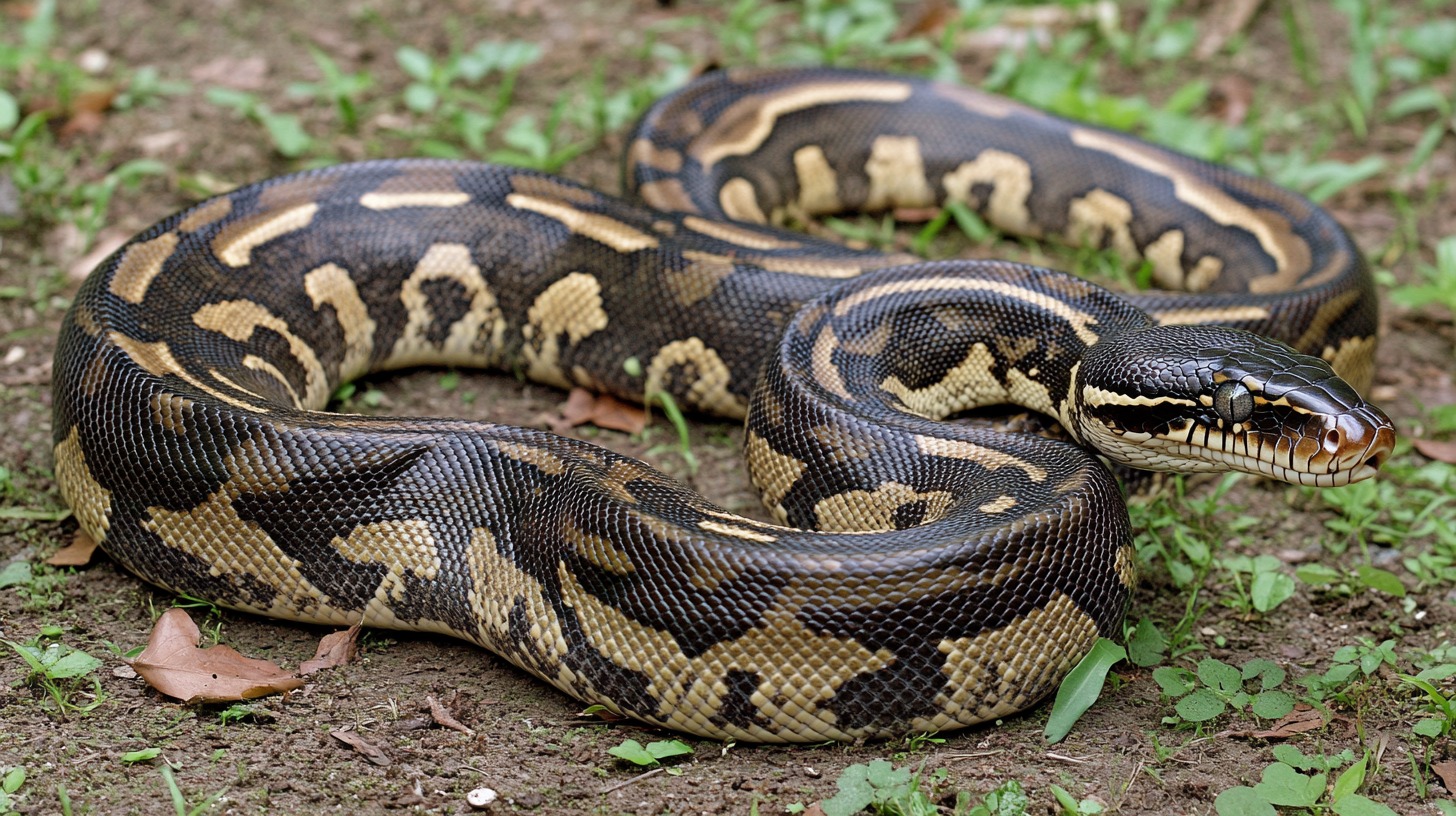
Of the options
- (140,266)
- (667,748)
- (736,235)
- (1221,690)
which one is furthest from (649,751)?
(140,266)

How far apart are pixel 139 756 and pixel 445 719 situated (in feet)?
3.87

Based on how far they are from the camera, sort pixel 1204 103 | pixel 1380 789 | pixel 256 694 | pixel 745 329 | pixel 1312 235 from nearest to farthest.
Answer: pixel 1380 789 → pixel 256 694 → pixel 745 329 → pixel 1312 235 → pixel 1204 103

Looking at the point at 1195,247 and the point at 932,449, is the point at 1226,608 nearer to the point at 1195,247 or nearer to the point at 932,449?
the point at 932,449

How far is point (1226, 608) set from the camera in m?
6.39

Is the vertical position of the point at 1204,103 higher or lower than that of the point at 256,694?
higher

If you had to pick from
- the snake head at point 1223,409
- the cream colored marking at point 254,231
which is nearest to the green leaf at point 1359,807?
the snake head at point 1223,409

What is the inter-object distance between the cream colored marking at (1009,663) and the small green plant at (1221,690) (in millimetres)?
525

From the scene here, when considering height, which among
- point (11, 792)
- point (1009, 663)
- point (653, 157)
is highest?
point (653, 157)

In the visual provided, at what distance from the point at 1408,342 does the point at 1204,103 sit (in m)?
3.27

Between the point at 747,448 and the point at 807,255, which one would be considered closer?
the point at 747,448

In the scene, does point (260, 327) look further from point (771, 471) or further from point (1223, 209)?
point (1223, 209)

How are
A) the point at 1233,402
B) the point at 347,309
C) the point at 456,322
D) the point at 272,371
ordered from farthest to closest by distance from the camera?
the point at 456,322
the point at 347,309
the point at 272,371
the point at 1233,402

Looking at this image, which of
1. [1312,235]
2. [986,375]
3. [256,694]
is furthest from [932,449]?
[1312,235]

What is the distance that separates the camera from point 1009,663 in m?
5.27
